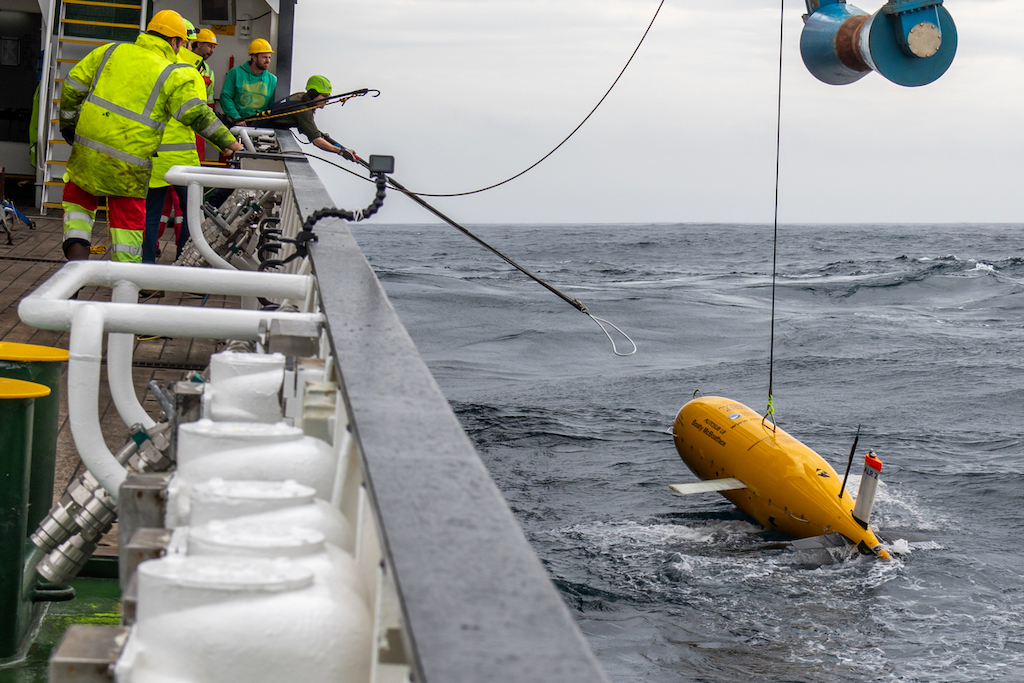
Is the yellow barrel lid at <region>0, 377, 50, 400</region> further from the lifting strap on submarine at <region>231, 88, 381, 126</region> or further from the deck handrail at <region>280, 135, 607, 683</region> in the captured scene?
the lifting strap on submarine at <region>231, 88, 381, 126</region>

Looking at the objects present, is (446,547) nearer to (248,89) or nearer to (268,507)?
(268,507)

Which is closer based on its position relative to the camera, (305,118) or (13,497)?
(13,497)

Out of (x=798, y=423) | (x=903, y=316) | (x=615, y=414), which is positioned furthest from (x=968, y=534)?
(x=903, y=316)

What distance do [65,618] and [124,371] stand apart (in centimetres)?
119

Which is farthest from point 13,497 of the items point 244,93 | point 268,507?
point 244,93

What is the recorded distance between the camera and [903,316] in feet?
185

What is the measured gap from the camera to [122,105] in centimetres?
542

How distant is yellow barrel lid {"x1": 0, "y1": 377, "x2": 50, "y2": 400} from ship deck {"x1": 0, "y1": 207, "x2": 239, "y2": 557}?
48 centimetres

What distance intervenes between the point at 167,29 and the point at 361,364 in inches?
189

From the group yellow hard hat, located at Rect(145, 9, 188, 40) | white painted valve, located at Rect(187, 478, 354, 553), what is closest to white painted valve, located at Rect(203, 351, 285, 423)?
white painted valve, located at Rect(187, 478, 354, 553)

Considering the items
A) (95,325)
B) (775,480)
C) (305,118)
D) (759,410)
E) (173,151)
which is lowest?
(759,410)

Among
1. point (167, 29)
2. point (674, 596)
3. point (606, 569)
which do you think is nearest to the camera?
point (167, 29)

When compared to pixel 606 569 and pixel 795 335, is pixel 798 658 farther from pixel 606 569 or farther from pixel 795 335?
pixel 795 335

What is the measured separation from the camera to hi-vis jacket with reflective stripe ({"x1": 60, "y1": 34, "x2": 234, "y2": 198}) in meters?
5.40
